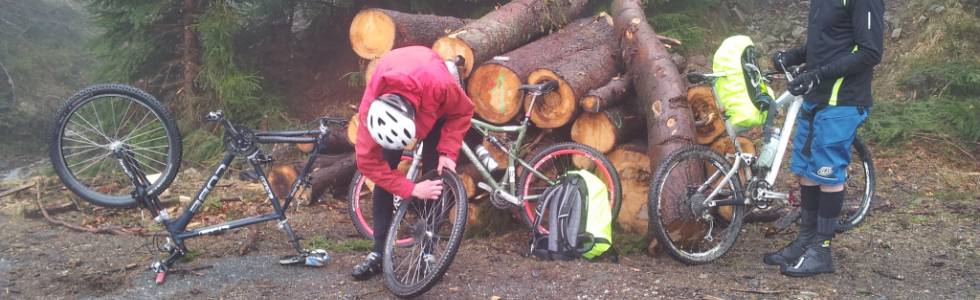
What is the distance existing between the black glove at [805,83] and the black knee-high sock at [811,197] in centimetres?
68

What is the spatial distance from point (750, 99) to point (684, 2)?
5.05 m

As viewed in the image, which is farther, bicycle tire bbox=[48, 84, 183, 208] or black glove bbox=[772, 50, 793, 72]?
black glove bbox=[772, 50, 793, 72]

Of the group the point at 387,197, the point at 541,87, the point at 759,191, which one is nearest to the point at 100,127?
the point at 387,197

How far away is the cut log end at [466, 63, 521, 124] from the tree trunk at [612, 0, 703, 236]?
0.98 m

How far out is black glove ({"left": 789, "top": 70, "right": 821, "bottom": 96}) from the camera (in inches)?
168

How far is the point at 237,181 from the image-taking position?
23.9ft

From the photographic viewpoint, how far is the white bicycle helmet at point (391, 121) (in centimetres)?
370

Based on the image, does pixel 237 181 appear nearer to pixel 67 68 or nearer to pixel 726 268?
pixel 726 268

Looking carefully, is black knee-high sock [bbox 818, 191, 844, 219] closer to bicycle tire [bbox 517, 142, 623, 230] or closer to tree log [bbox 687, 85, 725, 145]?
tree log [bbox 687, 85, 725, 145]

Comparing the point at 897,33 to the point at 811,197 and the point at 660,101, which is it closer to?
the point at 660,101

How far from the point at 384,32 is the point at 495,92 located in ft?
4.12

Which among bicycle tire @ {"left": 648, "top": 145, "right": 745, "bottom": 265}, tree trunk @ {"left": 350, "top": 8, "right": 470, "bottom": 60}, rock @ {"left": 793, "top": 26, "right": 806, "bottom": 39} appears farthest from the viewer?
rock @ {"left": 793, "top": 26, "right": 806, "bottom": 39}

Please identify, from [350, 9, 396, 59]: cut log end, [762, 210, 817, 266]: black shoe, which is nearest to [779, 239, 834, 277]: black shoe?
[762, 210, 817, 266]: black shoe

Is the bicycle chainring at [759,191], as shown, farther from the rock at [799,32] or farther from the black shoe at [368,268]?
the rock at [799,32]
